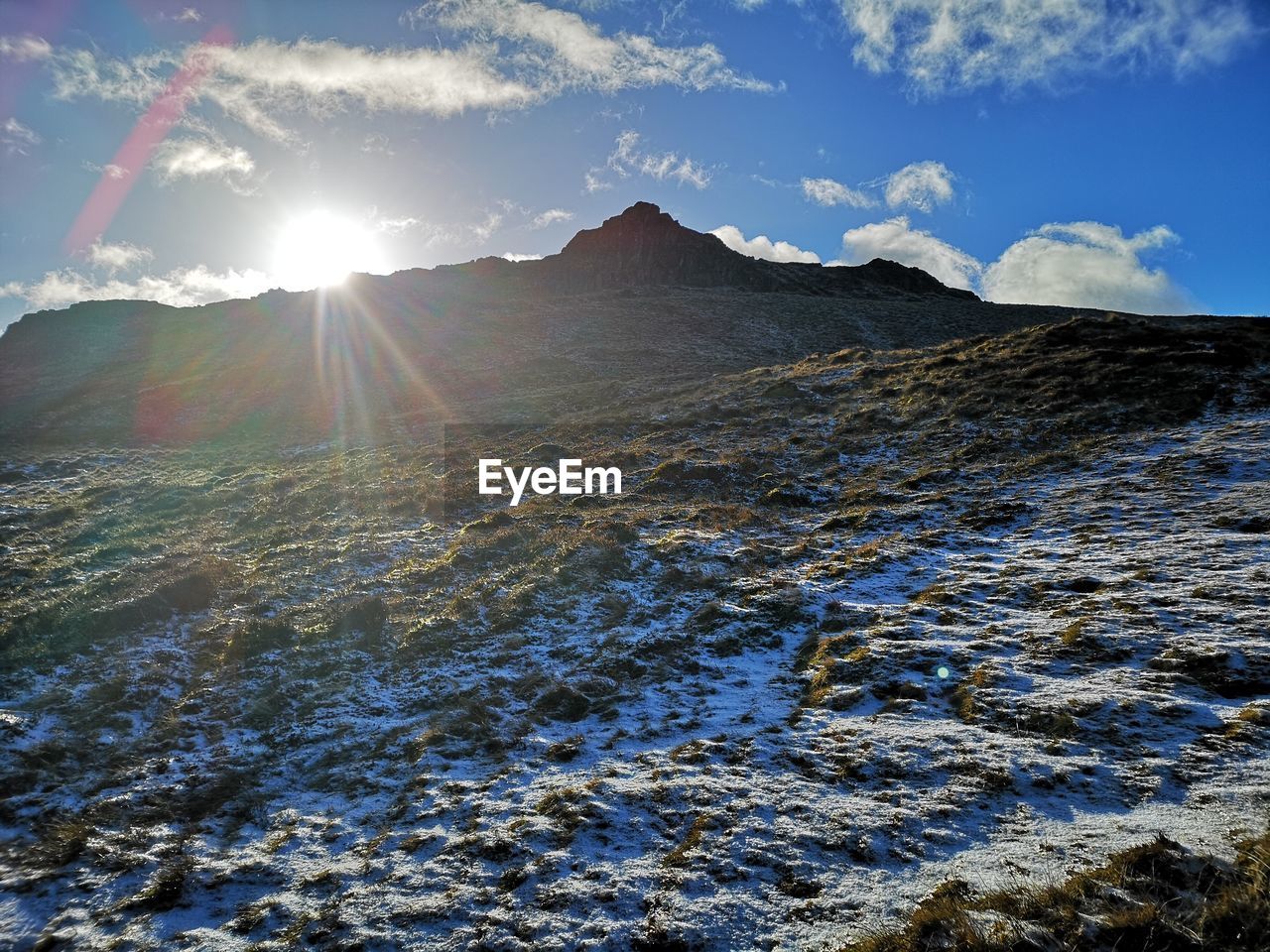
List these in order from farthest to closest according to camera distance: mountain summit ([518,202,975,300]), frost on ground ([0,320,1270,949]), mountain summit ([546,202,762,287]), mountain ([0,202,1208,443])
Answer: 1. mountain summit ([546,202,762,287])
2. mountain summit ([518,202,975,300])
3. mountain ([0,202,1208,443])
4. frost on ground ([0,320,1270,949])

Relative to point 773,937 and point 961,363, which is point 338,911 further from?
point 961,363

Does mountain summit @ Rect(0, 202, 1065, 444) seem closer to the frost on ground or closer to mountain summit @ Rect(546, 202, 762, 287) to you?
mountain summit @ Rect(546, 202, 762, 287)

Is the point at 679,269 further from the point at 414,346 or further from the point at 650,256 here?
the point at 414,346

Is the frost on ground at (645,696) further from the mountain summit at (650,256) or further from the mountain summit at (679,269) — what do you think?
the mountain summit at (650,256)

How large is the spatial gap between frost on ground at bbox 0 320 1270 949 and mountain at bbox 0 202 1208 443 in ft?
56.1

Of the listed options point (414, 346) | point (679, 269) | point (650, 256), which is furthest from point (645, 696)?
point (650, 256)

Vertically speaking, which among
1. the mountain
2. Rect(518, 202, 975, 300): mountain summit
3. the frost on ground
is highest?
Rect(518, 202, 975, 300): mountain summit

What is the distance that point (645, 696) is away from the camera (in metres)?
10.9

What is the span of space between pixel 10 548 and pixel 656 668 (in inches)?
743

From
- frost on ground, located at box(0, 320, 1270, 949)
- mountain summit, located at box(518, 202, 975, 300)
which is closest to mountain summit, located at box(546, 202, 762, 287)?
mountain summit, located at box(518, 202, 975, 300)

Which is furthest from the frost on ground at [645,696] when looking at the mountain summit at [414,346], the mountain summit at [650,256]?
the mountain summit at [650,256]

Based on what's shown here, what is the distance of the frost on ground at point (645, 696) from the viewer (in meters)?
6.82

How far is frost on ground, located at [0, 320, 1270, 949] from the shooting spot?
269 inches

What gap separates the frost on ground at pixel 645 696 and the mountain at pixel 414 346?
17098mm
